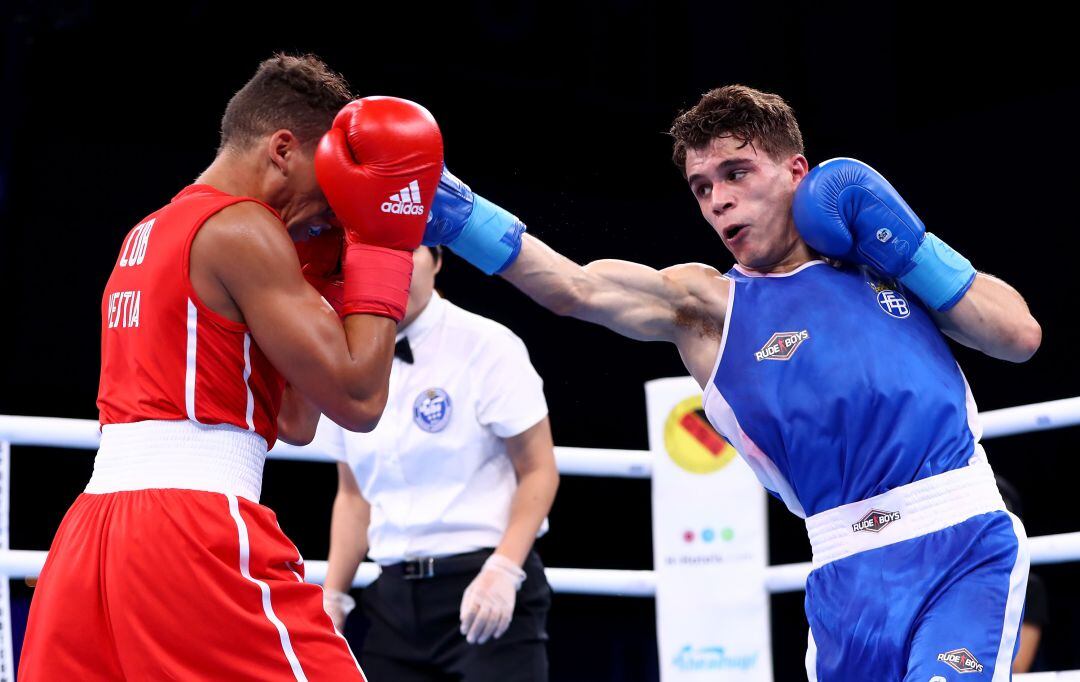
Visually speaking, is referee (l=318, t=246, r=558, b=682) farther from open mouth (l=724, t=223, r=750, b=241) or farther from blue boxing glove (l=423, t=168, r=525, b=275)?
blue boxing glove (l=423, t=168, r=525, b=275)

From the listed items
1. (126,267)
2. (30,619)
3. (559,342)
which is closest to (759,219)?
(126,267)

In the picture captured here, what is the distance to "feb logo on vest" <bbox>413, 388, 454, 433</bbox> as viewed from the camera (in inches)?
123

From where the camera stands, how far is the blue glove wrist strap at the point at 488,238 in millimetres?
2225

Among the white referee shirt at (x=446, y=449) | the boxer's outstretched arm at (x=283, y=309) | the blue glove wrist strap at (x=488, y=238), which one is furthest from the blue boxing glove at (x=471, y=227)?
the white referee shirt at (x=446, y=449)

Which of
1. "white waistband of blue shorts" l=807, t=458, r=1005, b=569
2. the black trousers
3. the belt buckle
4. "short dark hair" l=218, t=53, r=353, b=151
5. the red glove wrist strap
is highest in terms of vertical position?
"short dark hair" l=218, t=53, r=353, b=151

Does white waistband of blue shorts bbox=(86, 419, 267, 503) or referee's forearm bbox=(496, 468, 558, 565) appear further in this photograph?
referee's forearm bbox=(496, 468, 558, 565)

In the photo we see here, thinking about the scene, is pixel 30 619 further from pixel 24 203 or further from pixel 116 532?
pixel 24 203

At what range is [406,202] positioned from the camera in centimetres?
202

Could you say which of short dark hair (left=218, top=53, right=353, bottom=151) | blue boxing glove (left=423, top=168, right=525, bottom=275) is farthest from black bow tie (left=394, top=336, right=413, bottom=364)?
short dark hair (left=218, top=53, right=353, bottom=151)

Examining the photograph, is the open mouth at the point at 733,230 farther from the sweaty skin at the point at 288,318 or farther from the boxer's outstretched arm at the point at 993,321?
the sweaty skin at the point at 288,318

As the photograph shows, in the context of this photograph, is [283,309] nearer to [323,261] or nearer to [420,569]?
[323,261]

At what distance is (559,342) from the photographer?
762cm

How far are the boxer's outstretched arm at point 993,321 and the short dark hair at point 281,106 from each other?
4.26 ft

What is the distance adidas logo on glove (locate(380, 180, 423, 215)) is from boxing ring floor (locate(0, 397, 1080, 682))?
1343 mm
